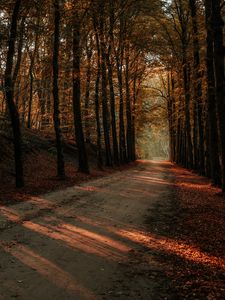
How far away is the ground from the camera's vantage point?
591 cm

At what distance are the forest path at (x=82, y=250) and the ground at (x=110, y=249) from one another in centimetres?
1

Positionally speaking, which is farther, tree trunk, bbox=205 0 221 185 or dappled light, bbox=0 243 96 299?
tree trunk, bbox=205 0 221 185

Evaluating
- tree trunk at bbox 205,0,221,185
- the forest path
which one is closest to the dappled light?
the forest path

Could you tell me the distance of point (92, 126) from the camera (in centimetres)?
3841

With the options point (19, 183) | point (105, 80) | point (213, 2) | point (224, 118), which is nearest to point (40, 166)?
point (19, 183)

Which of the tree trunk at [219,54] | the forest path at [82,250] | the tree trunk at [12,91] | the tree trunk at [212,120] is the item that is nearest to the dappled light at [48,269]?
the forest path at [82,250]

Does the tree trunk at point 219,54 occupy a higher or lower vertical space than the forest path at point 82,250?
higher

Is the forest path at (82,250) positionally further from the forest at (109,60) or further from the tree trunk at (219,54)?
the forest at (109,60)

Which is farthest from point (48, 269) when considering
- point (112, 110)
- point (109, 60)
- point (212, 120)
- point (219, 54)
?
point (112, 110)

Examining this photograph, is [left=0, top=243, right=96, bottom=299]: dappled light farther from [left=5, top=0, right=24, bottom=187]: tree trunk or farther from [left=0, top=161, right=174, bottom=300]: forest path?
[left=5, top=0, right=24, bottom=187]: tree trunk

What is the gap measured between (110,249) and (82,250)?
588 mm

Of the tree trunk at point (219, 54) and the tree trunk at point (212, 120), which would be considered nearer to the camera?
the tree trunk at point (219, 54)

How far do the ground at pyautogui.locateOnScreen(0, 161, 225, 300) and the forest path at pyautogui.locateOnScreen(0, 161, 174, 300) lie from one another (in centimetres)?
1

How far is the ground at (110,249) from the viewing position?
233 inches
